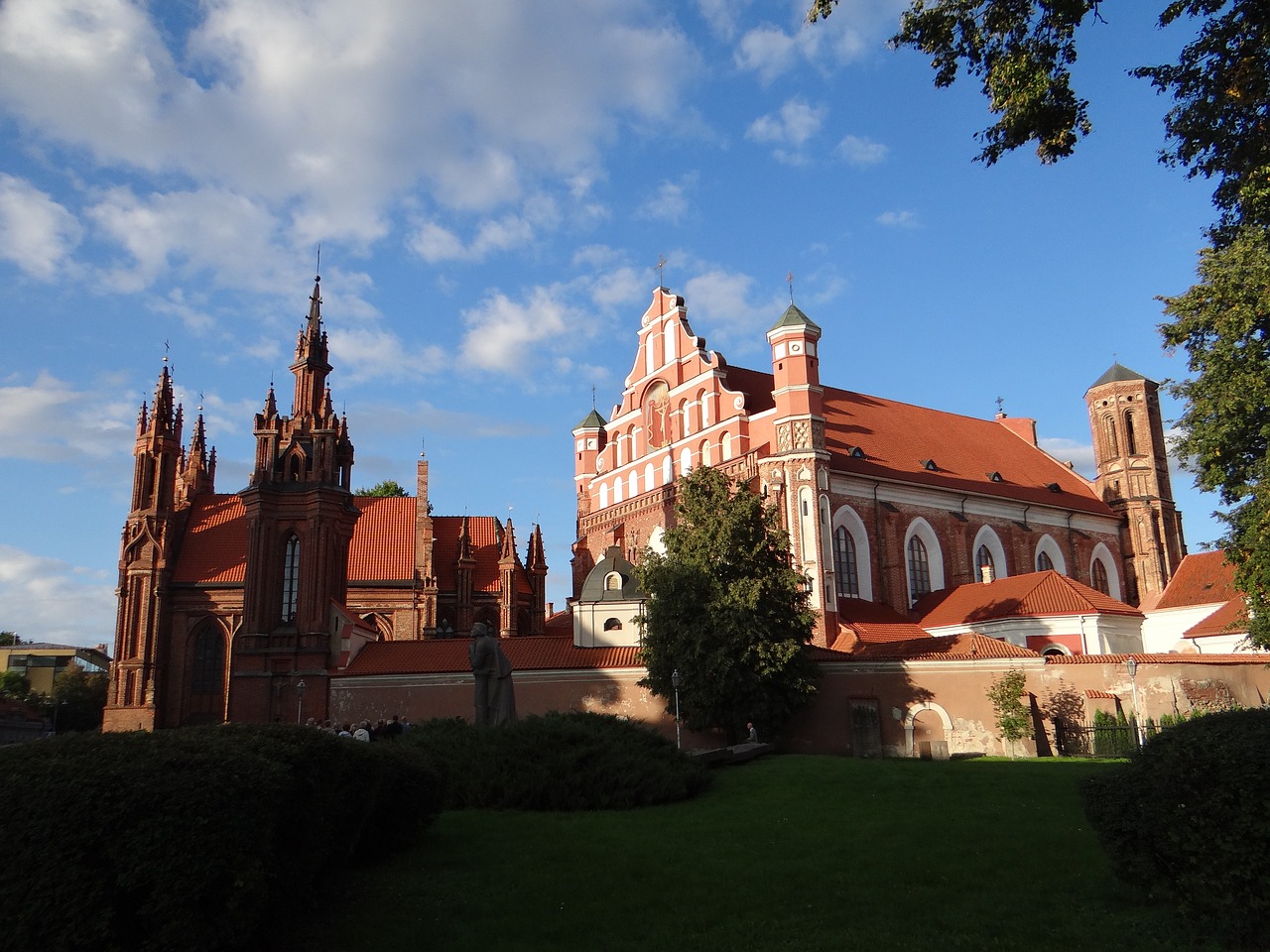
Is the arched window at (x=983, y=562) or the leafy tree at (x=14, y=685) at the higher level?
the arched window at (x=983, y=562)

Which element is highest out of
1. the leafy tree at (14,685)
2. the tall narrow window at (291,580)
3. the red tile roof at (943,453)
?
the red tile roof at (943,453)

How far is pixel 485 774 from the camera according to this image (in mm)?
16484

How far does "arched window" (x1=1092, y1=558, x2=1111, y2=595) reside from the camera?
50.8 metres

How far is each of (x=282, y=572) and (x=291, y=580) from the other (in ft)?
1.48

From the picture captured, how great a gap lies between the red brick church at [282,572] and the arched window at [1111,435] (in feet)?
102

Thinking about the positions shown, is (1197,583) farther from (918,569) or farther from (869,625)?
(869,625)

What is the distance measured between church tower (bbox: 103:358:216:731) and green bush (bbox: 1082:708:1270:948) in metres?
41.3

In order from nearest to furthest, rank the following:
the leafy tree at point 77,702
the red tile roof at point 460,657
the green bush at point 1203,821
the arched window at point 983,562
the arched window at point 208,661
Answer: the green bush at point 1203,821 < the red tile roof at point 460,657 < the arched window at point 208,661 < the arched window at point 983,562 < the leafy tree at point 77,702

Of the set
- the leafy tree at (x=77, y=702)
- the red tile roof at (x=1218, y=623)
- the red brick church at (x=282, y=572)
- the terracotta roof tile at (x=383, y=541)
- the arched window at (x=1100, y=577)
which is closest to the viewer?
the red brick church at (x=282, y=572)

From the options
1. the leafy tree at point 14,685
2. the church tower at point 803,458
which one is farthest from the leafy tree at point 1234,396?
the leafy tree at point 14,685

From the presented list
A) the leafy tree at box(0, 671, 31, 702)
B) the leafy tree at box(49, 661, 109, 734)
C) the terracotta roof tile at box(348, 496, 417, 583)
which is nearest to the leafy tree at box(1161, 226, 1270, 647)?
the terracotta roof tile at box(348, 496, 417, 583)

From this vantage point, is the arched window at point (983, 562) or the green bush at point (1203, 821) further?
the arched window at point (983, 562)

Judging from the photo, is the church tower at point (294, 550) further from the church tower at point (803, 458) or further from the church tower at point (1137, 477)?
the church tower at point (1137, 477)

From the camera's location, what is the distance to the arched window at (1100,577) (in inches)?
2002
